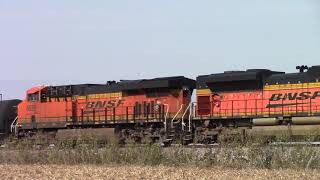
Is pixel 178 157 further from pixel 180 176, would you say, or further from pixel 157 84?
pixel 157 84

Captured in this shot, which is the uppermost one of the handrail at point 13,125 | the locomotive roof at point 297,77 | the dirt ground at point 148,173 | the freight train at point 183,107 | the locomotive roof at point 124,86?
the locomotive roof at point 297,77

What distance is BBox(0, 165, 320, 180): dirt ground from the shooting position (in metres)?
9.43

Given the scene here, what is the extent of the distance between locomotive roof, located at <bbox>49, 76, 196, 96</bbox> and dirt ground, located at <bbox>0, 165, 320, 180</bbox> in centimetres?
1185

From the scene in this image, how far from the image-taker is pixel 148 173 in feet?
33.3

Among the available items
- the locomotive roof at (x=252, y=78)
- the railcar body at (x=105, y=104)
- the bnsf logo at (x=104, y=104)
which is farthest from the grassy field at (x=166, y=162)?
the bnsf logo at (x=104, y=104)

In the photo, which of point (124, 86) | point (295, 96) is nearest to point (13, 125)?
point (124, 86)

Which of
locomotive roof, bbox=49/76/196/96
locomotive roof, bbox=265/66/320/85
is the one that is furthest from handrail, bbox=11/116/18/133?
locomotive roof, bbox=265/66/320/85

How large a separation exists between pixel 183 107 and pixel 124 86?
3.32 m

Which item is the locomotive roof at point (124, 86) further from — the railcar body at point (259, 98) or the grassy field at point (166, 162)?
the grassy field at point (166, 162)

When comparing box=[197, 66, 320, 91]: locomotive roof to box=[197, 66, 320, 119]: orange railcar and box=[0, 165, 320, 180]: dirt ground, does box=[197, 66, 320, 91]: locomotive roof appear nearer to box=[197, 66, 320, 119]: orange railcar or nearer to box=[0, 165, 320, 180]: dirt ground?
box=[197, 66, 320, 119]: orange railcar

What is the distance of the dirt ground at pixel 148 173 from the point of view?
9.43 metres

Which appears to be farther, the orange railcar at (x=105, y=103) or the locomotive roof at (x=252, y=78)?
the orange railcar at (x=105, y=103)

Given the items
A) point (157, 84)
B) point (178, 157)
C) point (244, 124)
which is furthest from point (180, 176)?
point (157, 84)

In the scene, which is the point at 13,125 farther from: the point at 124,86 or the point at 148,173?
the point at 148,173
